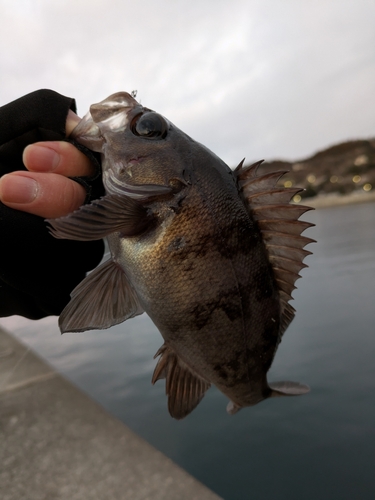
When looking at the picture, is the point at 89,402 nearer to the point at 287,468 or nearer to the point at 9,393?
the point at 9,393

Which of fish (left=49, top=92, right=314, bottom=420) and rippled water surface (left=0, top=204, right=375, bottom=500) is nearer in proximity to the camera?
fish (left=49, top=92, right=314, bottom=420)

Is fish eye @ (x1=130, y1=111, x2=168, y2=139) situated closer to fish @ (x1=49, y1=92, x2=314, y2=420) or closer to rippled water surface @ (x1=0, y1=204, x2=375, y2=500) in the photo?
fish @ (x1=49, y1=92, x2=314, y2=420)

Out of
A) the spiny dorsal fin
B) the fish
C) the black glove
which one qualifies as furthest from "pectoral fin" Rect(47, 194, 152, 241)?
Answer: the spiny dorsal fin

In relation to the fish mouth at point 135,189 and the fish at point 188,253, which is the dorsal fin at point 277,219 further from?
the fish mouth at point 135,189

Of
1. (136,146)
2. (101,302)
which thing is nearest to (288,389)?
(101,302)

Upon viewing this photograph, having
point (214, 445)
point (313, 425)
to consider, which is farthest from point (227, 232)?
point (313, 425)

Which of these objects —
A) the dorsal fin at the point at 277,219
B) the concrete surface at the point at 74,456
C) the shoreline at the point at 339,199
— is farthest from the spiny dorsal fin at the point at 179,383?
the shoreline at the point at 339,199
